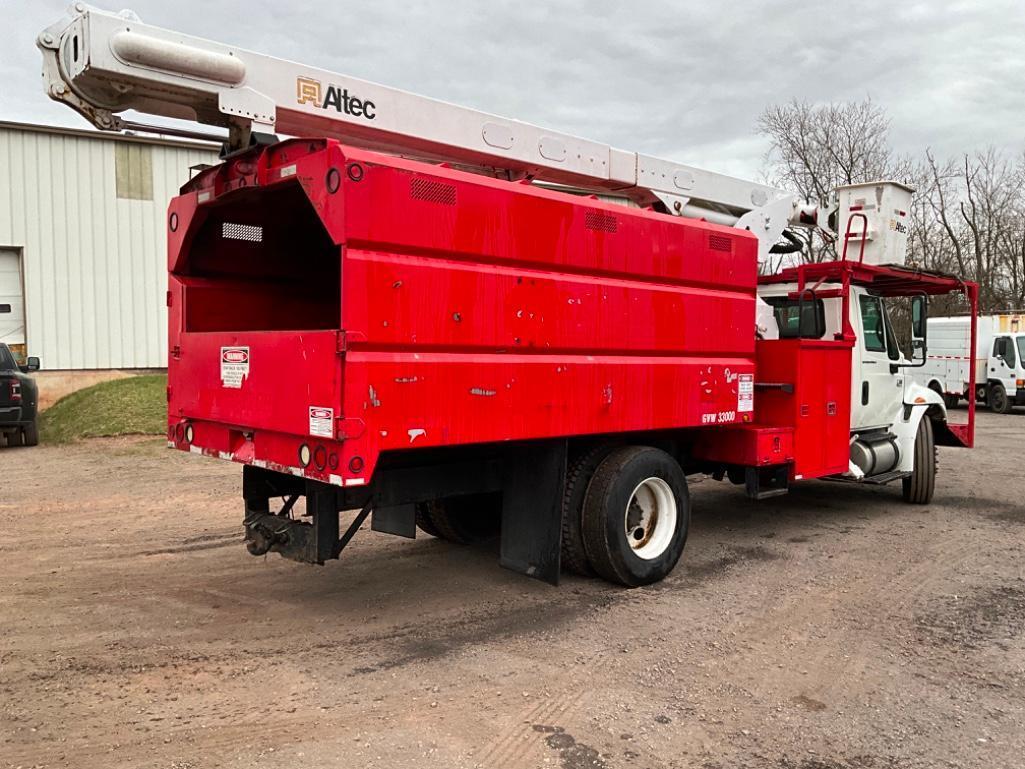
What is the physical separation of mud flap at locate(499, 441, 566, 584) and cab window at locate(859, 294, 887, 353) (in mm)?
4413

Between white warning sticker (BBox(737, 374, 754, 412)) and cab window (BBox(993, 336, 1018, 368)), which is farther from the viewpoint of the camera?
cab window (BBox(993, 336, 1018, 368))

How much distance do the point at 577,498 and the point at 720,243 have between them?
2217 mm

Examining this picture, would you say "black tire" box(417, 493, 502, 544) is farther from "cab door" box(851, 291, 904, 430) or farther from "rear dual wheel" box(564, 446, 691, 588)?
"cab door" box(851, 291, 904, 430)

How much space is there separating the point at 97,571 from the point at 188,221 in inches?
110

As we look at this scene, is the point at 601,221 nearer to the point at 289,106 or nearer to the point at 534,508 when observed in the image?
the point at 534,508

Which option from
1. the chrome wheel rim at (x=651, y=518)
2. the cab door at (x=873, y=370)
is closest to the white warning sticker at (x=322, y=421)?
the chrome wheel rim at (x=651, y=518)

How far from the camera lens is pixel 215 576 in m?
6.02

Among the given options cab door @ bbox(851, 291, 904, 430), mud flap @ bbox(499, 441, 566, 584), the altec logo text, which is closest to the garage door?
the altec logo text

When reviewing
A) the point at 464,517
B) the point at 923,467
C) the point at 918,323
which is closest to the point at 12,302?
the point at 464,517

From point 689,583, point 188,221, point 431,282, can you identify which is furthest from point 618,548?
point 188,221

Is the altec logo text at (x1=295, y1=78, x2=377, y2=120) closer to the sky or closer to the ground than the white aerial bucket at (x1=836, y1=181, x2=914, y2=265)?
closer to the sky

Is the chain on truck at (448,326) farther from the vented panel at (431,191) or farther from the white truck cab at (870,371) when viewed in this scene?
the white truck cab at (870,371)

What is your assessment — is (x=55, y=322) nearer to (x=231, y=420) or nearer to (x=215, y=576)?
(x=215, y=576)

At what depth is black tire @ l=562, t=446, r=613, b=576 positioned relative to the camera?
563 centimetres
